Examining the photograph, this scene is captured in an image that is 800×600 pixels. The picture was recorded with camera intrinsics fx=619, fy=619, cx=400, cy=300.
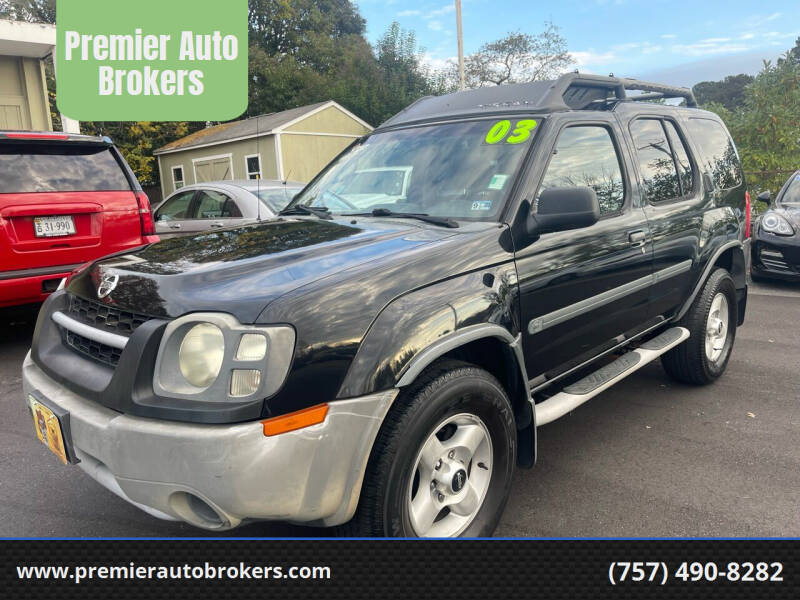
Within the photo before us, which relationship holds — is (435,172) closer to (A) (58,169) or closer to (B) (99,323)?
(B) (99,323)

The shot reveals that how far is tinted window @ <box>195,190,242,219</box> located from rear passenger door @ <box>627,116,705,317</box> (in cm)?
467

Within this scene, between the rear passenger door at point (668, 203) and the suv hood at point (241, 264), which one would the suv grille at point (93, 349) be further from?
the rear passenger door at point (668, 203)

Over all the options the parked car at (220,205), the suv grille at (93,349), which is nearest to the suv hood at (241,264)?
the suv grille at (93,349)

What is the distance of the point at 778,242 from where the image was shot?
7949 millimetres

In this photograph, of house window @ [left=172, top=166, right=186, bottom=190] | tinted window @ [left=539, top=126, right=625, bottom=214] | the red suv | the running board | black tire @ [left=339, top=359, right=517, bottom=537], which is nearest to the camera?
black tire @ [left=339, top=359, right=517, bottom=537]

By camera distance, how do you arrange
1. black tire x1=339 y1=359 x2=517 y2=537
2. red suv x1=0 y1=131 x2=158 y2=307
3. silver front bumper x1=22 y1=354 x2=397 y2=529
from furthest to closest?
red suv x1=0 y1=131 x2=158 y2=307, black tire x1=339 y1=359 x2=517 y2=537, silver front bumper x1=22 y1=354 x2=397 y2=529

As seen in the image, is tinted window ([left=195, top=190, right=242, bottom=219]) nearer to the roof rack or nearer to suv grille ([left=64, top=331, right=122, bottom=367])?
the roof rack

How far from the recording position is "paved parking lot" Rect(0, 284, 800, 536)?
9.21ft

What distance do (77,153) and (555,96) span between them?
4.26m

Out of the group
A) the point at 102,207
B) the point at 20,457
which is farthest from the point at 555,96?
the point at 102,207

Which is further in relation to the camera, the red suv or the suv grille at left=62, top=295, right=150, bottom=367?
the red suv

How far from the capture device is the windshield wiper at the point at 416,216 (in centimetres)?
284

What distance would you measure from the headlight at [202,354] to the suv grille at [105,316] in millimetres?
227

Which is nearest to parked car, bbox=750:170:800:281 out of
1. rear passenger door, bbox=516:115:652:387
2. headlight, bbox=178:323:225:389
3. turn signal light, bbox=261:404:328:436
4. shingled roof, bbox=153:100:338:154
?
A: rear passenger door, bbox=516:115:652:387
